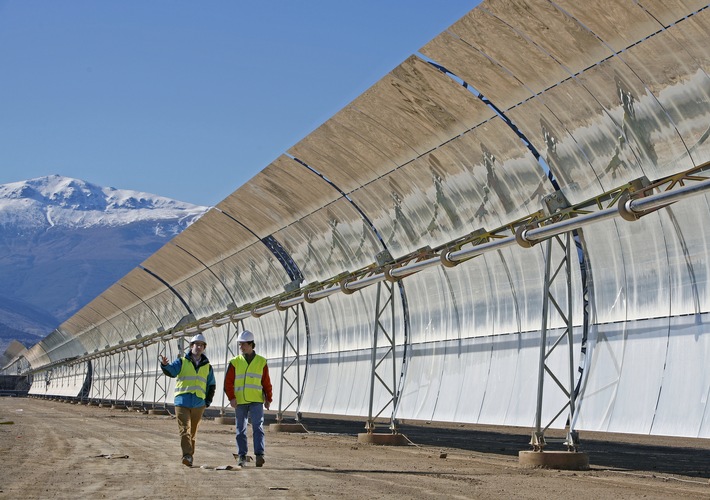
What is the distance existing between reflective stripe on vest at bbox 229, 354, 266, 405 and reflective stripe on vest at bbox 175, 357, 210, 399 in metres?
0.60

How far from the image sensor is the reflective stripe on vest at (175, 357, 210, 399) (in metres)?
16.9

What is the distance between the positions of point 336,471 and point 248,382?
1.96 metres

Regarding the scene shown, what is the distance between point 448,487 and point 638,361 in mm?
→ 7604

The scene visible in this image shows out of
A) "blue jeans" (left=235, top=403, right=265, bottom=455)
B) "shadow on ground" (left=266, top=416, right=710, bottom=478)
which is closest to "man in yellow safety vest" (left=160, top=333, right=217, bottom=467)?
"blue jeans" (left=235, top=403, right=265, bottom=455)

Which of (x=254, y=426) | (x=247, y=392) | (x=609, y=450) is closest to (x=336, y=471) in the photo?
(x=254, y=426)

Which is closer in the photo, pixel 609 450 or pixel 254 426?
pixel 254 426

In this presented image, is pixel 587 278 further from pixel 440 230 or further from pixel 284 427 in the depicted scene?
pixel 284 427

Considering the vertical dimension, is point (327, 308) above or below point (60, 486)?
above

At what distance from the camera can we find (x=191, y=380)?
16.9m

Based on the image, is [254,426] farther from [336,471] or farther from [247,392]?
[336,471]

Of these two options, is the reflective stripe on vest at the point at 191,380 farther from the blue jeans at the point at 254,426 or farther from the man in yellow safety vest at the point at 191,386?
the blue jeans at the point at 254,426

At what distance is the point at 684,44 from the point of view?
15.5 m

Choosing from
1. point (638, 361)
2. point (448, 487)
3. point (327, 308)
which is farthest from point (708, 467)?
point (327, 308)

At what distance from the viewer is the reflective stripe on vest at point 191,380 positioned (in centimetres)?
1692
